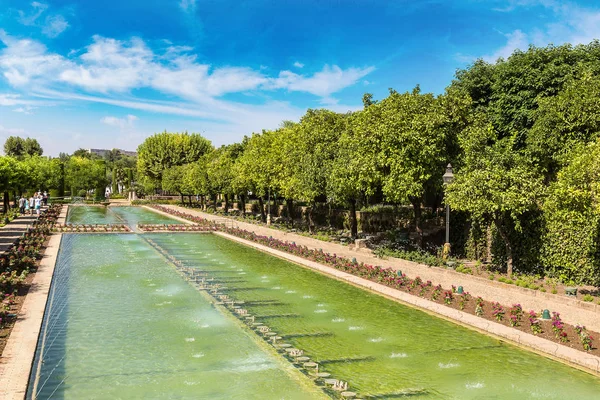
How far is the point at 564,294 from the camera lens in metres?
17.3

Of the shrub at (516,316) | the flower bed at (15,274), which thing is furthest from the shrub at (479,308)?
the flower bed at (15,274)

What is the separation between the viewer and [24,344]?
11602 millimetres

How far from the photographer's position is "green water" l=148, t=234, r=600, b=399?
10305 mm

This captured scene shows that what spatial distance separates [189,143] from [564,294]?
8247 centimetres

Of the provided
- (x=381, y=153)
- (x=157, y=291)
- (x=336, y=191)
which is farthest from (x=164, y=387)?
(x=336, y=191)

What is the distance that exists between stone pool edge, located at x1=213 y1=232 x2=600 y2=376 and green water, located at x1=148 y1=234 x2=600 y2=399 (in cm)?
27

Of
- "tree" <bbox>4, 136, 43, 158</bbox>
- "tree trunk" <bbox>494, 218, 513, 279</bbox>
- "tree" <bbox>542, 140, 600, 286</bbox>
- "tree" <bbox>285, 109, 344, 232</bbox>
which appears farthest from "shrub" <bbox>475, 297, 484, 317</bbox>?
"tree" <bbox>4, 136, 43, 158</bbox>

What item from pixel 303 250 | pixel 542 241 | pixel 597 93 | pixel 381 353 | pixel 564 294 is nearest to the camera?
pixel 381 353

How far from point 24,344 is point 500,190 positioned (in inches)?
650

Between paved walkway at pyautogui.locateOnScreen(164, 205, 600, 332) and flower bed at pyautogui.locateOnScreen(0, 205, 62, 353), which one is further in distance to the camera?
paved walkway at pyautogui.locateOnScreen(164, 205, 600, 332)

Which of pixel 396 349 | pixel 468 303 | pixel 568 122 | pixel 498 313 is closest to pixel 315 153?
pixel 568 122

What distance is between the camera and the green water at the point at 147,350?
32.8 feet

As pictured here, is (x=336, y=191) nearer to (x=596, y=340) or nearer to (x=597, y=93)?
(x=597, y=93)

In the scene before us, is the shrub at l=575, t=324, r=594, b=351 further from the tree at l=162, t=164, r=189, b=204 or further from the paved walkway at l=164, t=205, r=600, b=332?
the tree at l=162, t=164, r=189, b=204
